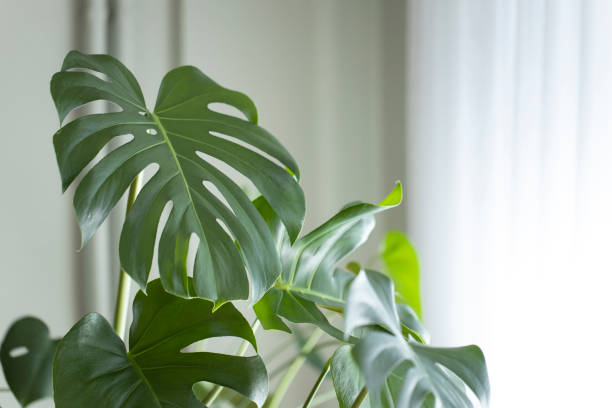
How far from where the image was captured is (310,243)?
78 cm

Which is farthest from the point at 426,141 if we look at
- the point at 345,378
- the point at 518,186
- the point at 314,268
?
the point at 345,378

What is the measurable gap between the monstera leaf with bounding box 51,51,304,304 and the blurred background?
2.14ft

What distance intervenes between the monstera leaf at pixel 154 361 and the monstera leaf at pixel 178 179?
3.7 inches

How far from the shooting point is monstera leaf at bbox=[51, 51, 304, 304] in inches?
22.6

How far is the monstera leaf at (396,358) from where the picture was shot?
19.9 inches

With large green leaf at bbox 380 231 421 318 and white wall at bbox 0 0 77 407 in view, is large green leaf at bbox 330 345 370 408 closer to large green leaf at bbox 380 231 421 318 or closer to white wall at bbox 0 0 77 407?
large green leaf at bbox 380 231 421 318

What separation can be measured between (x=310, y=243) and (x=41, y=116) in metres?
0.88

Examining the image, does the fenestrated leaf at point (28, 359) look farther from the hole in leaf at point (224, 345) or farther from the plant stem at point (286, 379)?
the hole in leaf at point (224, 345)

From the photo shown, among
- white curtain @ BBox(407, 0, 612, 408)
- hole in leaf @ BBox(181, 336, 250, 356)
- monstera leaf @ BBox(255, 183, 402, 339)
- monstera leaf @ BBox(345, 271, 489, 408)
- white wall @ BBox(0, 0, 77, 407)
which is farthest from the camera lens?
hole in leaf @ BBox(181, 336, 250, 356)

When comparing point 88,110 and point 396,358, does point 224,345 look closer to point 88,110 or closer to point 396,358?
point 88,110

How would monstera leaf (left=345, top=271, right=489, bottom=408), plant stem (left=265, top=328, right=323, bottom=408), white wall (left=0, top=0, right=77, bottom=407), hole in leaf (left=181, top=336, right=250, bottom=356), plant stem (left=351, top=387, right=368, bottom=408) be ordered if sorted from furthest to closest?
hole in leaf (left=181, top=336, right=250, bottom=356), white wall (left=0, top=0, right=77, bottom=407), plant stem (left=265, top=328, right=323, bottom=408), plant stem (left=351, top=387, right=368, bottom=408), monstera leaf (left=345, top=271, right=489, bottom=408)

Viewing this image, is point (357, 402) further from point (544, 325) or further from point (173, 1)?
point (173, 1)

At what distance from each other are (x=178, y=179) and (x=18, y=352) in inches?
Result: 21.1

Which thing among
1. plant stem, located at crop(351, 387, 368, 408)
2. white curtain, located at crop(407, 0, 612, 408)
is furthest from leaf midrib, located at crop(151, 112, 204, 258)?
white curtain, located at crop(407, 0, 612, 408)
